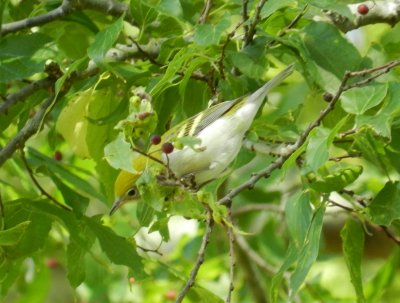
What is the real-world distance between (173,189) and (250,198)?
3.53 m

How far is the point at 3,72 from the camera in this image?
12.3ft

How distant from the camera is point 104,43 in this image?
11.2 feet

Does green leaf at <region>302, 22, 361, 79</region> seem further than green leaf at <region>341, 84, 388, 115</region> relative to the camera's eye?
Yes

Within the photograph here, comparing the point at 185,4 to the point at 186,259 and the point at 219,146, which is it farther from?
the point at 186,259

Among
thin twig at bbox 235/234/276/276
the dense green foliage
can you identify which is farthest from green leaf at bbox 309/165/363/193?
thin twig at bbox 235/234/276/276

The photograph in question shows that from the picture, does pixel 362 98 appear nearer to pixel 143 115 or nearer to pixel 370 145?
pixel 370 145

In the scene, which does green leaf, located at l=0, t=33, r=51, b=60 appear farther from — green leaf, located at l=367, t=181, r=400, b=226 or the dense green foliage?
green leaf, located at l=367, t=181, r=400, b=226

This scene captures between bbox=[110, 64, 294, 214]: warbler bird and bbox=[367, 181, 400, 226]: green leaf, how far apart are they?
0.73 m

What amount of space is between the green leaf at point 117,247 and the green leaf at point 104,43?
0.73 metres

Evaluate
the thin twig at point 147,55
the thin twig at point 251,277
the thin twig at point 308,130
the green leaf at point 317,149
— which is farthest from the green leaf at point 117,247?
the thin twig at point 251,277

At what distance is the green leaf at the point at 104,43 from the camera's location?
3.41 metres

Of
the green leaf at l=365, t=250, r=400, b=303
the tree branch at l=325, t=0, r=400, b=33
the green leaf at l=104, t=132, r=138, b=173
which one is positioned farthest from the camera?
the green leaf at l=365, t=250, r=400, b=303

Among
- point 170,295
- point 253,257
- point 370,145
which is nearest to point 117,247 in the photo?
point 370,145

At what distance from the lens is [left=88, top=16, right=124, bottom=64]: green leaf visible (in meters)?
3.41
